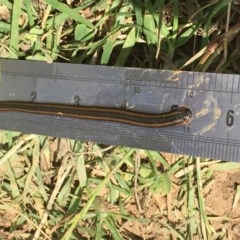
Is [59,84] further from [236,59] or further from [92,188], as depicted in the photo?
[236,59]

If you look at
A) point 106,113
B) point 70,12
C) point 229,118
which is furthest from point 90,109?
point 229,118

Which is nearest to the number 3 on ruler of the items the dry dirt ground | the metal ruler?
the metal ruler

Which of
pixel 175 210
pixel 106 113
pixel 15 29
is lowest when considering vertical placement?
pixel 175 210

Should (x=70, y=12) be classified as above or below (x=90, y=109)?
above

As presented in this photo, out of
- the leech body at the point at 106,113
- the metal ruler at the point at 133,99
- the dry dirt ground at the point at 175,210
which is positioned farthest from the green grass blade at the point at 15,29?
the dry dirt ground at the point at 175,210

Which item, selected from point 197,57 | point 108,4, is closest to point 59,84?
point 108,4

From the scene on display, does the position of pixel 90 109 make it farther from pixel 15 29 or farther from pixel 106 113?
pixel 15 29
